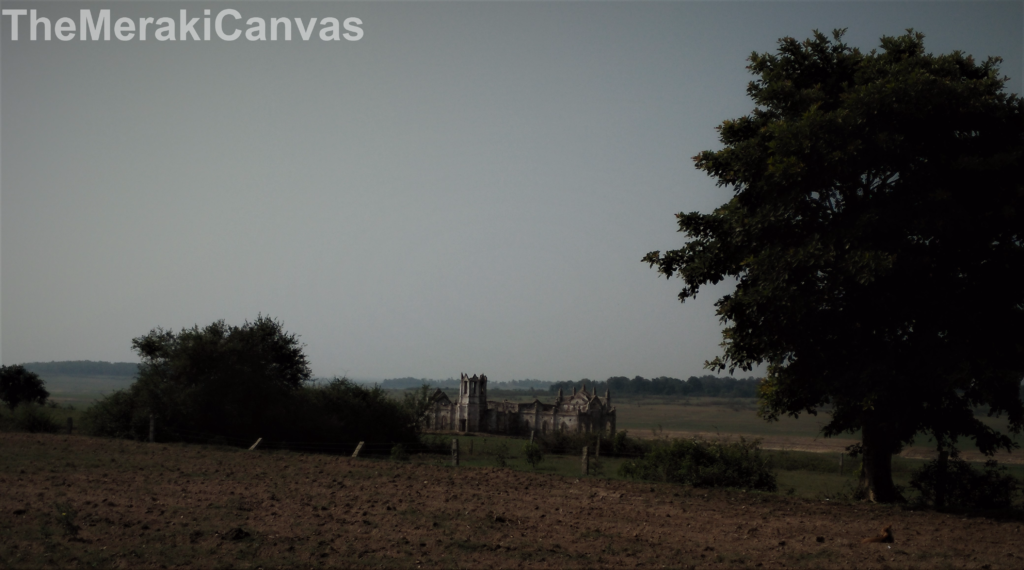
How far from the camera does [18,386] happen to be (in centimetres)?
5844

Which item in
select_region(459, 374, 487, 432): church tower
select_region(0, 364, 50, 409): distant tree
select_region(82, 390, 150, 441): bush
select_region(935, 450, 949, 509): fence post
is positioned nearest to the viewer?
select_region(935, 450, 949, 509): fence post

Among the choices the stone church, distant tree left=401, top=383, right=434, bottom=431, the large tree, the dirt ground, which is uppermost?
the large tree

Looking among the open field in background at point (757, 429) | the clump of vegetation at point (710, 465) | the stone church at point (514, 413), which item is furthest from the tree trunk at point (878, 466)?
the stone church at point (514, 413)

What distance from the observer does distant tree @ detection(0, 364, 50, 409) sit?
57.8m

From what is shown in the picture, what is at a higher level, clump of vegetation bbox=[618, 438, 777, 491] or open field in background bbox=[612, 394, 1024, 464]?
clump of vegetation bbox=[618, 438, 777, 491]

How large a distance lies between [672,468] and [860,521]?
709cm

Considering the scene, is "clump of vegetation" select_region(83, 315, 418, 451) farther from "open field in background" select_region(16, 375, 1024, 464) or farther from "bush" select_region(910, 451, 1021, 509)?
"bush" select_region(910, 451, 1021, 509)

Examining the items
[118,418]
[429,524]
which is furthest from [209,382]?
[429,524]

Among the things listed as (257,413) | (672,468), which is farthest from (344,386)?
(672,468)

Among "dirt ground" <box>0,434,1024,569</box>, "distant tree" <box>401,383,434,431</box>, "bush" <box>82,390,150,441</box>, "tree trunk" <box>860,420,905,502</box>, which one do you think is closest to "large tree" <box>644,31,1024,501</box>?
"tree trunk" <box>860,420,905,502</box>

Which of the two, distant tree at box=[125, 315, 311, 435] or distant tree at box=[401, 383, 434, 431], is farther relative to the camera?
distant tree at box=[401, 383, 434, 431]

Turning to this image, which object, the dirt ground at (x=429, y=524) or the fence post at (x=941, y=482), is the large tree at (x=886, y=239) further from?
the dirt ground at (x=429, y=524)

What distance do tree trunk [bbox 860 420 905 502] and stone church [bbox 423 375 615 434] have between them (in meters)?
48.4

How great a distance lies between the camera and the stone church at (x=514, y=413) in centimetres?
6825
